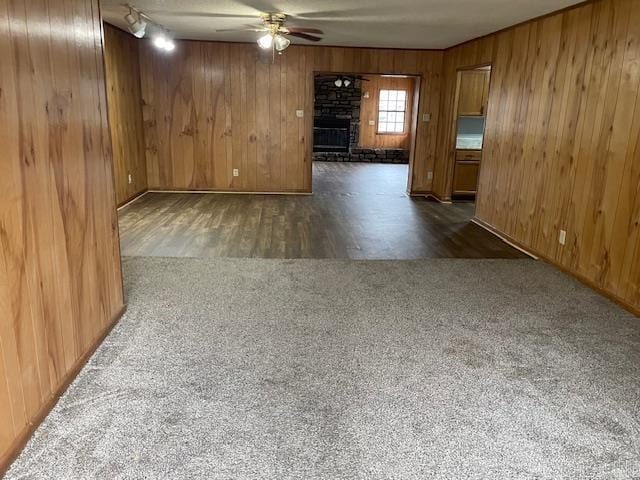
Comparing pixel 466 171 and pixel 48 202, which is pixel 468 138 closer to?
pixel 466 171

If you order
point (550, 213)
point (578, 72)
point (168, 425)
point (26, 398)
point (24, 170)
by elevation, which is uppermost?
point (578, 72)

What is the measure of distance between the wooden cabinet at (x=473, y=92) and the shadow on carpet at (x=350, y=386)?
428 cm

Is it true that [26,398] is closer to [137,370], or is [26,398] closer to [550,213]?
[137,370]

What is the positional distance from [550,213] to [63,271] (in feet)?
13.1

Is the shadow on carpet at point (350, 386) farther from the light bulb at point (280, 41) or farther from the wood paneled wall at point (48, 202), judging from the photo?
the light bulb at point (280, 41)

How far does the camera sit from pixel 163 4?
4395 mm

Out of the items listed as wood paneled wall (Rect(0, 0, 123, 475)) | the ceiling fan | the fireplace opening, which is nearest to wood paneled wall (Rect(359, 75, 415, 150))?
the fireplace opening

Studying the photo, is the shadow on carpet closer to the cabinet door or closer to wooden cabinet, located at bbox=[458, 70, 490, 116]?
the cabinet door

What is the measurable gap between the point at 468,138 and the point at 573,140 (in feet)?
11.9

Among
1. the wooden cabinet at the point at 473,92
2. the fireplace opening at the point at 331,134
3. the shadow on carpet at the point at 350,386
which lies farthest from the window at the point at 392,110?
the shadow on carpet at the point at 350,386

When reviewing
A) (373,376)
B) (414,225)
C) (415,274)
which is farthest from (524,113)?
(373,376)

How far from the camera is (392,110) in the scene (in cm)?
1302

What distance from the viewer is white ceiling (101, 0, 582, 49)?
165 inches

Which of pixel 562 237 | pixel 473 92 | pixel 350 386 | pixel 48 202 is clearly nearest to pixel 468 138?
pixel 473 92
